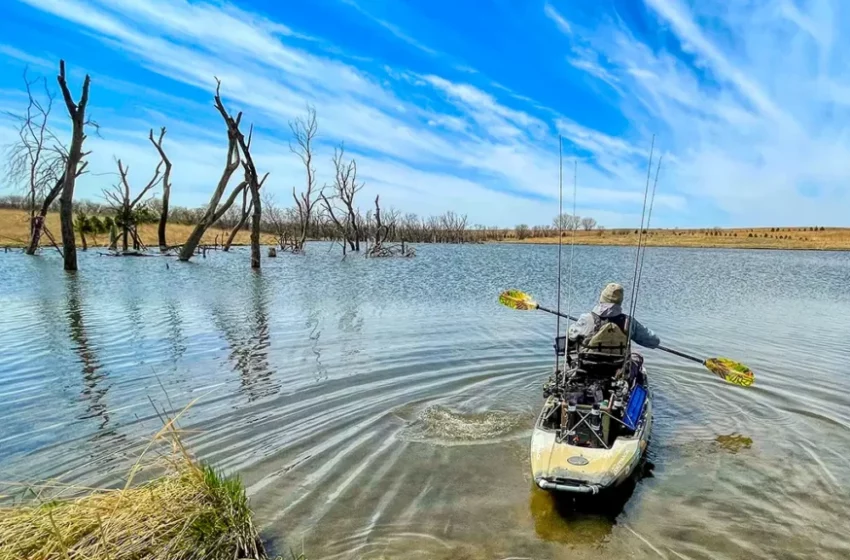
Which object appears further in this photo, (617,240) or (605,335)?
(617,240)

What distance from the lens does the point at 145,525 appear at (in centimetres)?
337

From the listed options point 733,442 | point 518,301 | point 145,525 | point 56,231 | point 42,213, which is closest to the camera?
point 145,525

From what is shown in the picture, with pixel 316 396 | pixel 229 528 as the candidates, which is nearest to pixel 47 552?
pixel 229 528

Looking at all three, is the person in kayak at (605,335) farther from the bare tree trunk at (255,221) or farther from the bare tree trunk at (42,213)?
the bare tree trunk at (42,213)

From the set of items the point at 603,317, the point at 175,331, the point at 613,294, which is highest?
the point at 613,294

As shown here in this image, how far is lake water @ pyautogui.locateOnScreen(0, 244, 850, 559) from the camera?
455 centimetres

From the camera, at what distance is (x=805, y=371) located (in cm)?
970

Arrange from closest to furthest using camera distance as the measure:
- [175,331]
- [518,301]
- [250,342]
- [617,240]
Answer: [518,301], [250,342], [175,331], [617,240]

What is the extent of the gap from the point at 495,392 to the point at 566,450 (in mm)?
3240

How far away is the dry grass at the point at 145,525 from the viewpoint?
3070mm

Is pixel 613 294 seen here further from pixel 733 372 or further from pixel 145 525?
pixel 145 525

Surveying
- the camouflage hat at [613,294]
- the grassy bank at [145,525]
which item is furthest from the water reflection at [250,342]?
the camouflage hat at [613,294]

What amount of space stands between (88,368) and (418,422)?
19.2 ft

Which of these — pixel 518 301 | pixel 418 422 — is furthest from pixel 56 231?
pixel 418 422
